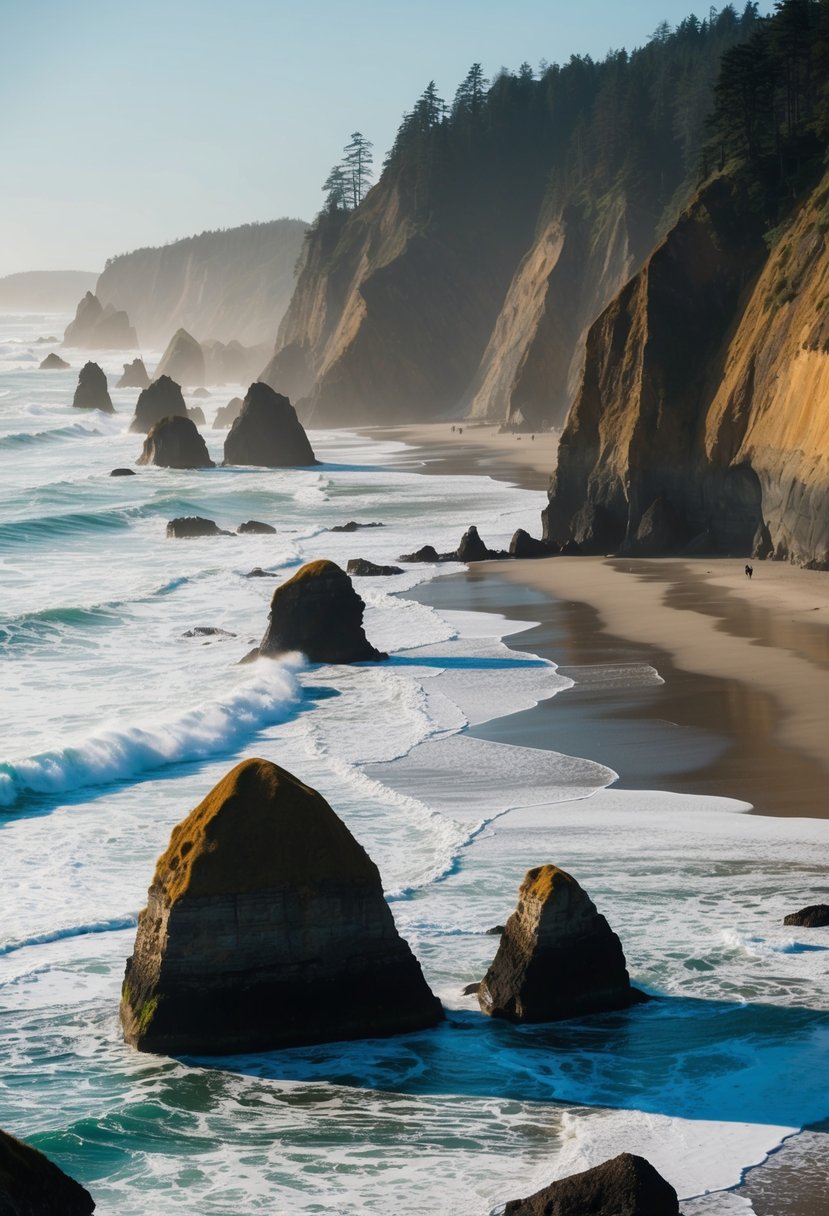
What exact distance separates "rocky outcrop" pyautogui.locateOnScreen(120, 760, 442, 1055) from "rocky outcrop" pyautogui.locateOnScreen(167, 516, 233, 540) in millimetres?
39313

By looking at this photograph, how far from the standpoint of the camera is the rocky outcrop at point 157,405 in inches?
3831

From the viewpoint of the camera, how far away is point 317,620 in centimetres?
2869

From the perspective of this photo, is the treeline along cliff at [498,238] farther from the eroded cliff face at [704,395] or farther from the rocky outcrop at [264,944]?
the rocky outcrop at [264,944]

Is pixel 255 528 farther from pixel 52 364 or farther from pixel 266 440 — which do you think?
pixel 52 364

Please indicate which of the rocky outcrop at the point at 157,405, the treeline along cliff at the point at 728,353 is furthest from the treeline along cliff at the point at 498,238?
→ the treeline along cliff at the point at 728,353

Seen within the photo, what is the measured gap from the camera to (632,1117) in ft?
32.7

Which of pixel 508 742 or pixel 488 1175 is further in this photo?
pixel 508 742

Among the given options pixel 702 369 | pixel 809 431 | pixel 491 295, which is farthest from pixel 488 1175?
pixel 491 295

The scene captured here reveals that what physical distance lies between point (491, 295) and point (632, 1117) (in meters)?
116

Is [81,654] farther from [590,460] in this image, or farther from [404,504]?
[404,504]

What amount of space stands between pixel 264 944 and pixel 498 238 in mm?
118450

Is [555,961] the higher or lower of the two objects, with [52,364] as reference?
lower

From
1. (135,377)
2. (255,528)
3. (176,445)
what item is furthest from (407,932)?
(135,377)

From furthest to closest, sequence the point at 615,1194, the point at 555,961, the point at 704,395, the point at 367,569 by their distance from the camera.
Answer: the point at 704,395
the point at 367,569
the point at 555,961
the point at 615,1194
